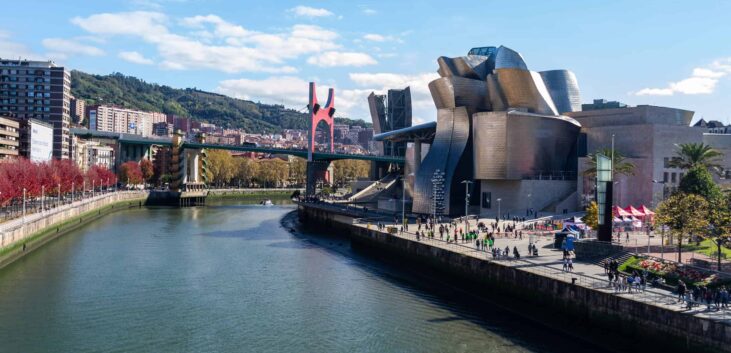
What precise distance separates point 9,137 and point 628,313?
81.2m

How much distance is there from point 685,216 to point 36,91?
321 feet

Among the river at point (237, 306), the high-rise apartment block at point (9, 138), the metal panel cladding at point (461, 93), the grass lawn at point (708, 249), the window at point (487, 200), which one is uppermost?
the metal panel cladding at point (461, 93)

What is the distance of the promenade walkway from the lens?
67.9ft

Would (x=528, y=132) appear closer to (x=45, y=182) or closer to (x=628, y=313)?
(x=628, y=313)

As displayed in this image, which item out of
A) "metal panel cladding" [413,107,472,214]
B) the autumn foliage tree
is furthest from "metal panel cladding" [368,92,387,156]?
"metal panel cladding" [413,107,472,214]

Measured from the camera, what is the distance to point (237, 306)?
27.8m

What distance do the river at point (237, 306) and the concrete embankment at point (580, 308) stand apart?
751 mm

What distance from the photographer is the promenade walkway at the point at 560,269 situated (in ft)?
67.9

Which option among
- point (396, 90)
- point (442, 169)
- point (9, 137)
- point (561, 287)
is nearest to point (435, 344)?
point (561, 287)

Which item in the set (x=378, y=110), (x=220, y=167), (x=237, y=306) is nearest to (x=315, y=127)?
(x=378, y=110)

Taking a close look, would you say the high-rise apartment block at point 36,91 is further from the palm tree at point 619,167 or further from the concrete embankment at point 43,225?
the palm tree at point 619,167

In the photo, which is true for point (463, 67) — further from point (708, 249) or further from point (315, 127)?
point (315, 127)

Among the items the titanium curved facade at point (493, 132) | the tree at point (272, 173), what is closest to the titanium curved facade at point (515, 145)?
the titanium curved facade at point (493, 132)

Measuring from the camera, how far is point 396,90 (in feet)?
370
